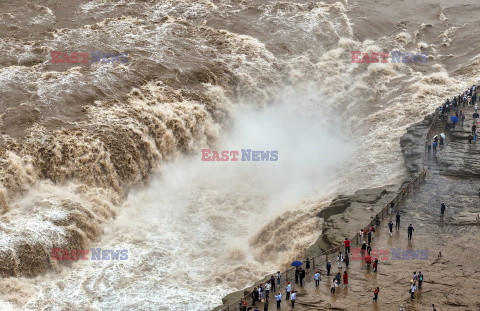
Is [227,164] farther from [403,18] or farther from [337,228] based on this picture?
[403,18]

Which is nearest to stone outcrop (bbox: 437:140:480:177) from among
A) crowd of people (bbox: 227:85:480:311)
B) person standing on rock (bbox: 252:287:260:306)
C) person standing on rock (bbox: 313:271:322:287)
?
crowd of people (bbox: 227:85:480:311)

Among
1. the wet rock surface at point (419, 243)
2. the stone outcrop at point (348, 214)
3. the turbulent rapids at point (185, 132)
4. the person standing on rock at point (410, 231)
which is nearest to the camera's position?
the wet rock surface at point (419, 243)

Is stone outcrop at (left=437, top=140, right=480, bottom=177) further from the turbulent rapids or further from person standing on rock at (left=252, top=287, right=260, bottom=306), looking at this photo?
person standing on rock at (left=252, top=287, right=260, bottom=306)

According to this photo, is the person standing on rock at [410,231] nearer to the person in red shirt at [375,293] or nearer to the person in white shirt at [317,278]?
the person in red shirt at [375,293]

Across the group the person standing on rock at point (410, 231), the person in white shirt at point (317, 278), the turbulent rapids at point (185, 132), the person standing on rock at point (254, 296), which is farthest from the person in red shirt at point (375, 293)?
the turbulent rapids at point (185, 132)

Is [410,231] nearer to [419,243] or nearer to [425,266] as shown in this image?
[419,243]

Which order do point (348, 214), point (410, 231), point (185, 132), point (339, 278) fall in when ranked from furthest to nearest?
point (185, 132)
point (348, 214)
point (410, 231)
point (339, 278)

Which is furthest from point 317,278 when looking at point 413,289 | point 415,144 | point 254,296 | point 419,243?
point 415,144

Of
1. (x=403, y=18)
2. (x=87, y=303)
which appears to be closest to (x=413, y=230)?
(x=87, y=303)
